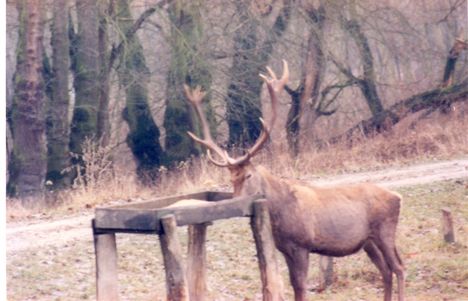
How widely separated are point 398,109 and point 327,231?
1679 cm

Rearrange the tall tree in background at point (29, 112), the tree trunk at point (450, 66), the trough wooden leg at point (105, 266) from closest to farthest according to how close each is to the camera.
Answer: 1. the trough wooden leg at point (105, 266)
2. the tall tree in background at point (29, 112)
3. the tree trunk at point (450, 66)

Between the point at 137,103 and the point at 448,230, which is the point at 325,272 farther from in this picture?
the point at 137,103

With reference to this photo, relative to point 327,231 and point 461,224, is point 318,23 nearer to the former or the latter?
point 461,224

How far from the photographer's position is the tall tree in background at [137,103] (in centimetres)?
2362

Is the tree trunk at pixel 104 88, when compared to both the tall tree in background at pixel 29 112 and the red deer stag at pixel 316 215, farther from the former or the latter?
the red deer stag at pixel 316 215

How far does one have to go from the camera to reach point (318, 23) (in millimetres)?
24344

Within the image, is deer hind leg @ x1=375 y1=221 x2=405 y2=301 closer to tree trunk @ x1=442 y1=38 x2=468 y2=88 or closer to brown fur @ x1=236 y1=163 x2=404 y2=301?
brown fur @ x1=236 y1=163 x2=404 y2=301

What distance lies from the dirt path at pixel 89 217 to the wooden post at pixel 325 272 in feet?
12.3

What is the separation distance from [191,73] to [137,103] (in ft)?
6.52

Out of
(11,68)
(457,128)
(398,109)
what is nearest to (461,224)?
(457,128)

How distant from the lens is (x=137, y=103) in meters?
24.9

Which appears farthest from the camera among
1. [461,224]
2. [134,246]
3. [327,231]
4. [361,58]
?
[361,58]

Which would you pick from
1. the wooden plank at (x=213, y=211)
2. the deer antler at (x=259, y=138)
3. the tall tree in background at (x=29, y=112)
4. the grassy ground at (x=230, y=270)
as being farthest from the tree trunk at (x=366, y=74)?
the wooden plank at (x=213, y=211)

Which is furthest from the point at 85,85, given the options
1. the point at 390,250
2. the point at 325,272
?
the point at 390,250
